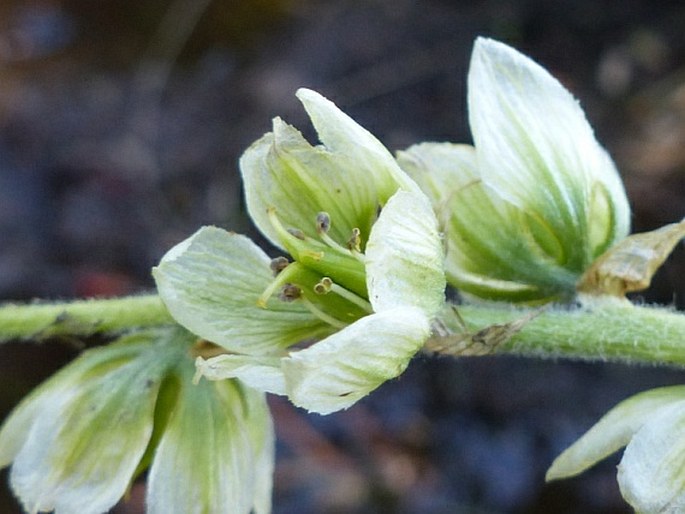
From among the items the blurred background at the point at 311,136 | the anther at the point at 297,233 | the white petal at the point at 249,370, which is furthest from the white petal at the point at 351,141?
the blurred background at the point at 311,136

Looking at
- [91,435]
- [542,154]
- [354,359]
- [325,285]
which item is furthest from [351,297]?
[91,435]

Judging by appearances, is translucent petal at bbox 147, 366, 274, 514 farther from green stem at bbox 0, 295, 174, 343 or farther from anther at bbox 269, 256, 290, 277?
anther at bbox 269, 256, 290, 277

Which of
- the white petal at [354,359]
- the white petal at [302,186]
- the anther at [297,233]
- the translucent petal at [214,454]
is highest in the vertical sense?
the white petal at [302,186]

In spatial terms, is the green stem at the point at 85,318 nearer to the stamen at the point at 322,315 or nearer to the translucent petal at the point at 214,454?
the translucent petal at the point at 214,454

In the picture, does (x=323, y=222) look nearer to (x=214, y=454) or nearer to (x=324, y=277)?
(x=324, y=277)

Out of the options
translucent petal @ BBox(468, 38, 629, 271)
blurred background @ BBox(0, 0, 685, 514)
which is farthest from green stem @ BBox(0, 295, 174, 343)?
blurred background @ BBox(0, 0, 685, 514)

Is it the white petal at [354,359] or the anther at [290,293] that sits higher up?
the anther at [290,293]
